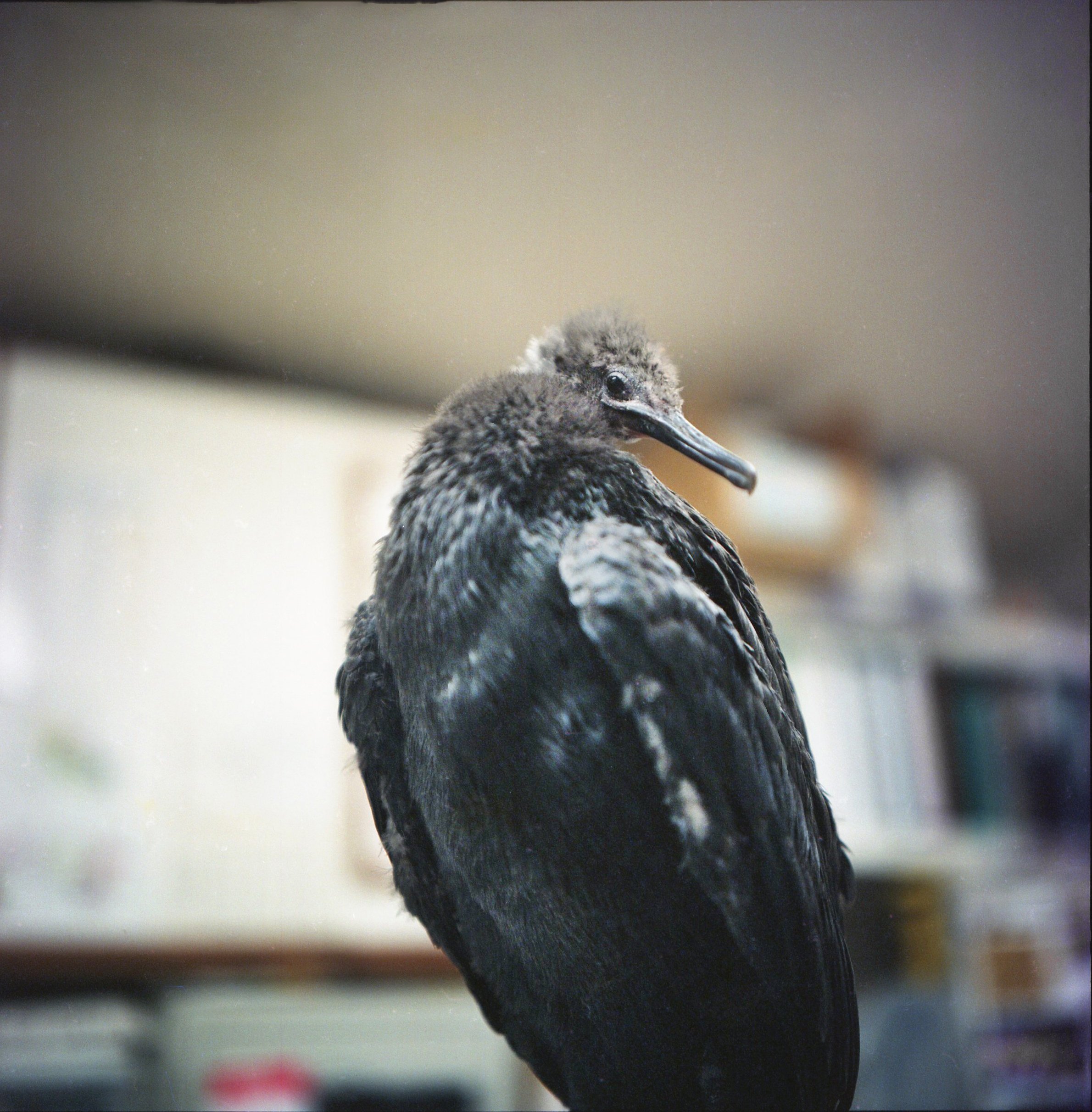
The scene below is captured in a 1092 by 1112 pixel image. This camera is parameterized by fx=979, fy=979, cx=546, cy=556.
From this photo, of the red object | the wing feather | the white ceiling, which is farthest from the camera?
the red object

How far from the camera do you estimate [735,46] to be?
0.62 meters

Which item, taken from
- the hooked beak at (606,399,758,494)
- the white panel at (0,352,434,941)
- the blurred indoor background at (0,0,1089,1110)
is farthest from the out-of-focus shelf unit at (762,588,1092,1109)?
the white panel at (0,352,434,941)

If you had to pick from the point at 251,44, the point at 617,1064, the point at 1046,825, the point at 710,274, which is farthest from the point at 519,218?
the point at 1046,825

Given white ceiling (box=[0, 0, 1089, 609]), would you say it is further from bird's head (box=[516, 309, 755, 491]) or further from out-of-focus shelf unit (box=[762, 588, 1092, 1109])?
out-of-focus shelf unit (box=[762, 588, 1092, 1109])

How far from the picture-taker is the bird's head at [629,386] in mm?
460

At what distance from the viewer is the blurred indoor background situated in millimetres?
577

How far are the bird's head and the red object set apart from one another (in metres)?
0.54

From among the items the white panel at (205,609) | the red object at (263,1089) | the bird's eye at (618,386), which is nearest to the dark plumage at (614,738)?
the bird's eye at (618,386)

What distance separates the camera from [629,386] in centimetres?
46

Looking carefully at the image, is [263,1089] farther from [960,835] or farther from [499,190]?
[960,835]

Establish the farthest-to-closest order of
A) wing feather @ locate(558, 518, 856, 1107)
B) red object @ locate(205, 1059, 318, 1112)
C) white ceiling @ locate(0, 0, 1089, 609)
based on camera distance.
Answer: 1. red object @ locate(205, 1059, 318, 1112)
2. white ceiling @ locate(0, 0, 1089, 609)
3. wing feather @ locate(558, 518, 856, 1107)

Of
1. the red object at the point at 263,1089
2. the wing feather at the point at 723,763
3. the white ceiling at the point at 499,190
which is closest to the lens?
the wing feather at the point at 723,763

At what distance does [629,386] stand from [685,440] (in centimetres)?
4

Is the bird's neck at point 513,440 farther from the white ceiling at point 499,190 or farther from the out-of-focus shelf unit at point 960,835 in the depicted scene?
the out-of-focus shelf unit at point 960,835
